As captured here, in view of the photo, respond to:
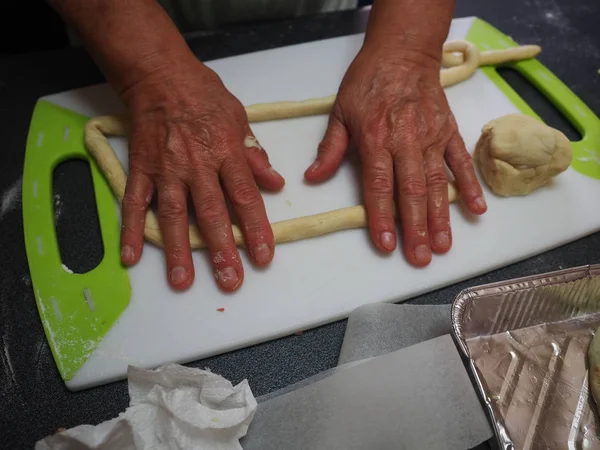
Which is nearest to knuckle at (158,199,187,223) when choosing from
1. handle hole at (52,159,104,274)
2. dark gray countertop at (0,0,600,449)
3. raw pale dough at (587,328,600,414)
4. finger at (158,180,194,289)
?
finger at (158,180,194,289)

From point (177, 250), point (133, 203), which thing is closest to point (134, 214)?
point (133, 203)

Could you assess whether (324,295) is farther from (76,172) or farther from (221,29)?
(221,29)

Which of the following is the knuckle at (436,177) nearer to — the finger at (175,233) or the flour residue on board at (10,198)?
the finger at (175,233)

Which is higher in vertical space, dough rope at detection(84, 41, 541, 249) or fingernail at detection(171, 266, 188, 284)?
dough rope at detection(84, 41, 541, 249)

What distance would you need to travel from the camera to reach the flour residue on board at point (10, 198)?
1.30 m

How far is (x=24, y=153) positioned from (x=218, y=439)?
37.6 inches

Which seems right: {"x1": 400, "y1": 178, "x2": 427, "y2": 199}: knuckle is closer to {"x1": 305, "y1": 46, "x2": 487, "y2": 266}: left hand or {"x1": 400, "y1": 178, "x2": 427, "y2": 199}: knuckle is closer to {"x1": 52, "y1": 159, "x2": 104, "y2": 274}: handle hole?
{"x1": 305, "y1": 46, "x2": 487, "y2": 266}: left hand

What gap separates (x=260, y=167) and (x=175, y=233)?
259 millimetres

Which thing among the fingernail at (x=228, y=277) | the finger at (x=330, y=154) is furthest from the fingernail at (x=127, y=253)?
the finger at (x=330, y=154)

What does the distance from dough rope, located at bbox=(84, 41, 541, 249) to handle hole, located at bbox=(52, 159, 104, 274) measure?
0.08 meters

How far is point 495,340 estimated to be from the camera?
1.11 m

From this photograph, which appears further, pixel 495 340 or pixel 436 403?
pixel 495 340

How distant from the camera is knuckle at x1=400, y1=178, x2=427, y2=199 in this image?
1.22 metres

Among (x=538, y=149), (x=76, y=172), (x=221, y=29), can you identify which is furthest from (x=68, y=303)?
(x=538, y=149)
